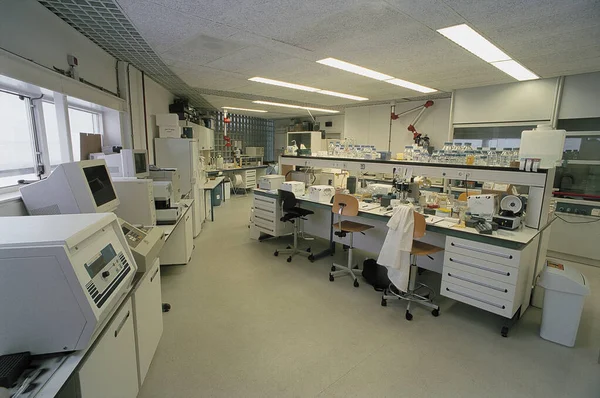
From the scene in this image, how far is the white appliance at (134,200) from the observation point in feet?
8.55

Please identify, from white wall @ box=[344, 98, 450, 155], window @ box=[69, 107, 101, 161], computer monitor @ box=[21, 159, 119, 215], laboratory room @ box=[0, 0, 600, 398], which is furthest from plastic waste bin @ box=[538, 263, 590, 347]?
window @ box=[69, 107, 101, 161]

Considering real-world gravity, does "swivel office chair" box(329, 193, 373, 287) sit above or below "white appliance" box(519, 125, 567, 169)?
below

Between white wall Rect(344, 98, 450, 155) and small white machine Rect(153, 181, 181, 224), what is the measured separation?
5.00m

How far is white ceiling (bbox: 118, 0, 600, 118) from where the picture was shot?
6.86 feet

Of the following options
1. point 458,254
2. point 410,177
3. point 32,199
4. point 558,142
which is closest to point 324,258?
point 410,177

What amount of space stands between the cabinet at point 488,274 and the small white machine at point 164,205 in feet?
9.08

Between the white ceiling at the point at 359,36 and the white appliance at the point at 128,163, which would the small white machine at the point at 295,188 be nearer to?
the white ceiling at the point at 359,36

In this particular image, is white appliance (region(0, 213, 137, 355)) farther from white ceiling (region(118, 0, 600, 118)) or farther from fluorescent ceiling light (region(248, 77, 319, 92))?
fluorescent ceiling light (region(248, 77, 319, 92))

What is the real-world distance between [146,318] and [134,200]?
122 centimetres

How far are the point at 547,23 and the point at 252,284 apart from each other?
11.8ft

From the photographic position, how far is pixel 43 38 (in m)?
2.28

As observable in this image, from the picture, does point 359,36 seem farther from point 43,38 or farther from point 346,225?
point 43,38

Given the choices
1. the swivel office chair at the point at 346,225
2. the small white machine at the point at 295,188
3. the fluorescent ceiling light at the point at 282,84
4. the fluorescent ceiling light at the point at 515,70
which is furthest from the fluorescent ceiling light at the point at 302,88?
the fluorescent ceiling light at the point at 515,70

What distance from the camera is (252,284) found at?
3.29 m
